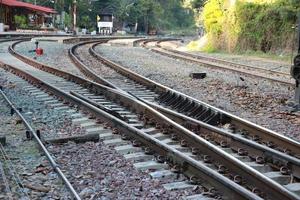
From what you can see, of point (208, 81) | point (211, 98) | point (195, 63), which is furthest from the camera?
point (195, 63)

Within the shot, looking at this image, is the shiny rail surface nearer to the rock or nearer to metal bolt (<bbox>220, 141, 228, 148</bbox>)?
metal bolt (<bbox>220, 141, 228, 148</bbox>)

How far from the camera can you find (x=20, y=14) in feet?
222

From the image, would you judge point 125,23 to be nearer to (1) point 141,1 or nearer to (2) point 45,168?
(1) point 141,1

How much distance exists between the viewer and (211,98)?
1290cm

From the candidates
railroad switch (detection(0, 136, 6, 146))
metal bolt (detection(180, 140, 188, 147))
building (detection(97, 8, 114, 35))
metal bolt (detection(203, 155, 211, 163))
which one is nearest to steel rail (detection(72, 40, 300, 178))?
metal bolt (detection(180, 140, 188, 147))

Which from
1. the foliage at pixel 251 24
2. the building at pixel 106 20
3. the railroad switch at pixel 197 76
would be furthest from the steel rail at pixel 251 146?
the building at pixel 106 20

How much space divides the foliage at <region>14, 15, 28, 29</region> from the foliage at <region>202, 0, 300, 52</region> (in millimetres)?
34930

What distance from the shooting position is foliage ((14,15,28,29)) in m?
65.9

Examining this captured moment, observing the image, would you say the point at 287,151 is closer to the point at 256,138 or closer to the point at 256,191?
the point at 256,138

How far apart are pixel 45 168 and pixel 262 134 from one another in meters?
3.49

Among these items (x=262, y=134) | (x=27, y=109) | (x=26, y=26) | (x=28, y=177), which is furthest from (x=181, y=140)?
(x=26, y=26)

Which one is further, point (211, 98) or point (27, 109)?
point (211, 98)

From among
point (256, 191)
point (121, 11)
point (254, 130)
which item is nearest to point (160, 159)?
point (256, 191)

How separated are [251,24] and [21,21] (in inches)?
1647
